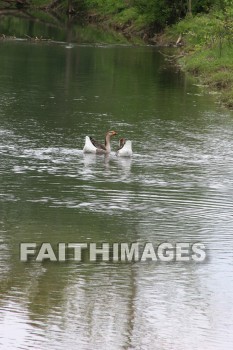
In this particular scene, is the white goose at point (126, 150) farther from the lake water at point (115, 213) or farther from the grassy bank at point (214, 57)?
the grassy bank at point (214, 57)

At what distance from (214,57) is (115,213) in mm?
23524

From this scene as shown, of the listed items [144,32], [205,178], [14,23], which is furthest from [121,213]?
[14,23]

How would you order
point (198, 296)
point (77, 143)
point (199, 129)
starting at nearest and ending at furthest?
→ point (198, 296) < point (77, 143) < point (199, 129)

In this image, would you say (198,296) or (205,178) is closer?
(198,296)

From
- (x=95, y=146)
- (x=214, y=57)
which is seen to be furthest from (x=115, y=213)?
(x=214, y=57)

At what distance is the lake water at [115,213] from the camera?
10.1m

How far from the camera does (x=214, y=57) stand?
3769 centimetres

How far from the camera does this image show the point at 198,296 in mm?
11156

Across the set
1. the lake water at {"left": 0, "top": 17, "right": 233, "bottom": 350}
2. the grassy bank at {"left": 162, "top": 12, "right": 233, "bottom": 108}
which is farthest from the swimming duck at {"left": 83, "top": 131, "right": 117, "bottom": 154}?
the grassy bank at {"left": 162, "top": 12, "right": 233, "bottom": 108}

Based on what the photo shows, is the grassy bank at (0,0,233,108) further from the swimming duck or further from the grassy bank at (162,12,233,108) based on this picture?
the swimming duck

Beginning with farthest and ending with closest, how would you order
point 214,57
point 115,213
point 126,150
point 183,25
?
point 183,25 → point 214,57 → point 126,150 → point 115,213

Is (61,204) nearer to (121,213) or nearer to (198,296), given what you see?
(121,213)

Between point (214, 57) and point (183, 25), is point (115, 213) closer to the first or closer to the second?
point (214, 57)

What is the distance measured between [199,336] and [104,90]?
869 inches
